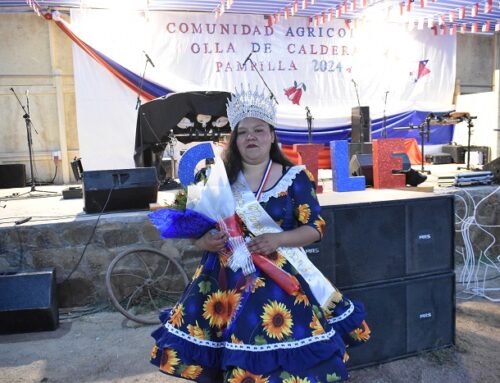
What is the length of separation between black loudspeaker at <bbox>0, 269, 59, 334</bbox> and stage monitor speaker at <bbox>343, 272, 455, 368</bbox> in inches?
87.6

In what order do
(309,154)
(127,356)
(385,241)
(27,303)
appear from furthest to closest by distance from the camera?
(309,154) → (27,303) → (127,356) → (385,241)

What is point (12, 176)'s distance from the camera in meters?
7.91

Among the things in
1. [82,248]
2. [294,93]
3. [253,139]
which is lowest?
[82,248]

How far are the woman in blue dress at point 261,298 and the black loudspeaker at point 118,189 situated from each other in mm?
2520

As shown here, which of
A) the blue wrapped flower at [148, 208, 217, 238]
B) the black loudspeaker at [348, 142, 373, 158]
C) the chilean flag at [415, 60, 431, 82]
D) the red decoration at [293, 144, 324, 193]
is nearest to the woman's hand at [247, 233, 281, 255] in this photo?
the blue wrapped flower at [148, 208, 217, 238]

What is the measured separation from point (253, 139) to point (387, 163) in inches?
116

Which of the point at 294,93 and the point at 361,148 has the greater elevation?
the point at 294,93

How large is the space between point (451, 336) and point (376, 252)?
789 millimetres

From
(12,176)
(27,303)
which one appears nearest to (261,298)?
(27,303)

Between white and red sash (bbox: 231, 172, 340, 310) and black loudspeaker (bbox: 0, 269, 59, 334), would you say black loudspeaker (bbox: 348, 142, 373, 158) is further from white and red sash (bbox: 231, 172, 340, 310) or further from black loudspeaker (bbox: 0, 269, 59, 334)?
white and red sash (bbox: 231, 172, 340, 310)

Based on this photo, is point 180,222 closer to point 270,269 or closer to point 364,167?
point 270,269

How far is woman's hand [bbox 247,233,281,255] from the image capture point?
172cm

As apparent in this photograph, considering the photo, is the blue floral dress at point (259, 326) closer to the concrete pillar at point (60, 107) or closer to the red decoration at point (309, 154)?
the red decoration at point (309, 154)

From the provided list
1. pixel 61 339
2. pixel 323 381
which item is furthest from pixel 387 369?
pixel 61 339
